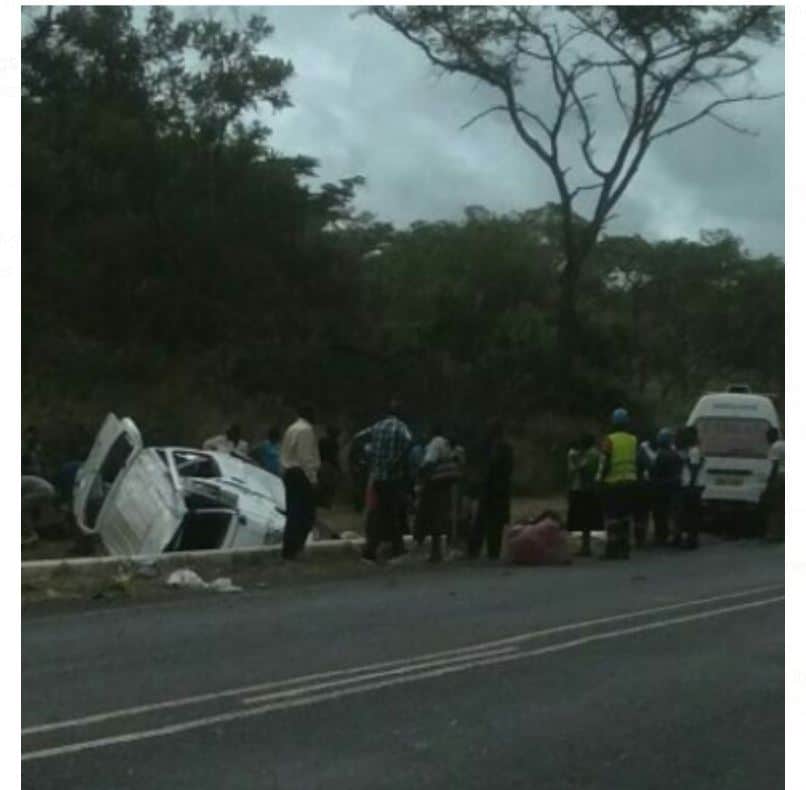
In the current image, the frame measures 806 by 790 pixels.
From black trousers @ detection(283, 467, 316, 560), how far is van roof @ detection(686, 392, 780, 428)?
10.0m

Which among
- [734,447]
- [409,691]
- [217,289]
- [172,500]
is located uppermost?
[217,289]

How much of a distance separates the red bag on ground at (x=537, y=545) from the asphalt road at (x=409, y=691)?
3.44 meters

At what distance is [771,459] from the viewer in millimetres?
26578

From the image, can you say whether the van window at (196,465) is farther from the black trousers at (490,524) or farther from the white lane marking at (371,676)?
the white lane marking at (371,676)

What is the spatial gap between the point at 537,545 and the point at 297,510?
293 cm

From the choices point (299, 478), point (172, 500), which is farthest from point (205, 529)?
point (299, 478)

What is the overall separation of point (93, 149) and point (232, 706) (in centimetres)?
2836

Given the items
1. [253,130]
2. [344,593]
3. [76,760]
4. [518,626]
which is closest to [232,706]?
[76,760]

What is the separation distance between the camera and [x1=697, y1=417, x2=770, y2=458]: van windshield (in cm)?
2741

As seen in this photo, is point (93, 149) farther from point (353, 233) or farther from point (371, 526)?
point (371, 526)

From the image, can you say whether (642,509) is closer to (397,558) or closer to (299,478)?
(397,558)

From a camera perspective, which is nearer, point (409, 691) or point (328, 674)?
point (409, 691)

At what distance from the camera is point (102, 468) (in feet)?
69.6

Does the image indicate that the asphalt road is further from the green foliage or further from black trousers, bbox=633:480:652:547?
the green foliage
